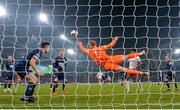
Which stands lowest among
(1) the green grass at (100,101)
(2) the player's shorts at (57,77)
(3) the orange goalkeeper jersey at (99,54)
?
(1) the green grass at (100,101)

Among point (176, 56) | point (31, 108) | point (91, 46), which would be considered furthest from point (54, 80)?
point (176, 56)

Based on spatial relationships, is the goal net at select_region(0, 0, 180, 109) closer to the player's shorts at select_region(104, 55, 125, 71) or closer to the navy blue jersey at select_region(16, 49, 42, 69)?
the navy blue jersey at select_region(16, 49, 42, 69)

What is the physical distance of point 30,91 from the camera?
1075 centimetres

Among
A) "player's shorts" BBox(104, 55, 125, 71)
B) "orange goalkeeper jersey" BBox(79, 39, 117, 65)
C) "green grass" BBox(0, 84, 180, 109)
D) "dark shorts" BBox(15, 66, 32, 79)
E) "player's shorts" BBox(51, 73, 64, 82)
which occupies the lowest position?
"green grass" BBox(0, 84, 180, 109)

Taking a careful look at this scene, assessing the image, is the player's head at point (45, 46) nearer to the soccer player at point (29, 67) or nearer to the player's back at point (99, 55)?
the soccer player at point (29, 67)

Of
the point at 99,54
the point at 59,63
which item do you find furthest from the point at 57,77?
the point at 99,54

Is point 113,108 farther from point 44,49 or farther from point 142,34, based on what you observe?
point 142,34

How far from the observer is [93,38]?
12.3 m

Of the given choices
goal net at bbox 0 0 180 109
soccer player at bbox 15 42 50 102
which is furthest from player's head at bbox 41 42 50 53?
goal net at bbox 0 0 180 109

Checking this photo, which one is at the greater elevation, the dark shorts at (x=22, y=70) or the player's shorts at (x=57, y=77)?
the dark shorts at (x=22, y=70)

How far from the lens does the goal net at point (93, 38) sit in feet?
34.9

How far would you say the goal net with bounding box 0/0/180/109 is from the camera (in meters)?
10.6

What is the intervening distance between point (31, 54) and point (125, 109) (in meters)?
3.27

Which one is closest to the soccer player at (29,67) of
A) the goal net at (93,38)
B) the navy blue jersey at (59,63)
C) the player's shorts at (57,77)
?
the goal net at (93,38)
